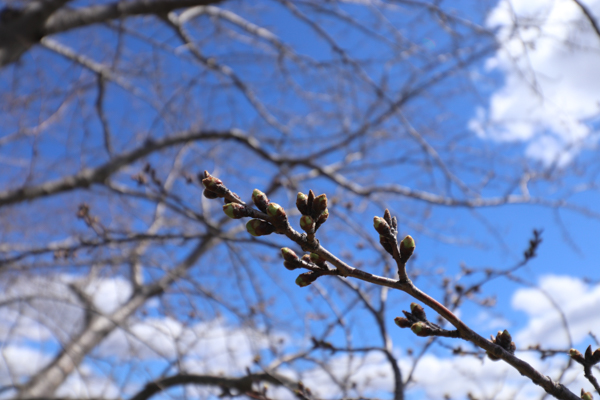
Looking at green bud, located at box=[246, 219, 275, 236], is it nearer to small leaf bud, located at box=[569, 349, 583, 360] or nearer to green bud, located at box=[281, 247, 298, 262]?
green bud, located at box=[281, 247, 298, 262]

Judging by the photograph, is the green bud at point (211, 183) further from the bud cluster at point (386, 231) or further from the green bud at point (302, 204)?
the bud cluster at point (386, 231)

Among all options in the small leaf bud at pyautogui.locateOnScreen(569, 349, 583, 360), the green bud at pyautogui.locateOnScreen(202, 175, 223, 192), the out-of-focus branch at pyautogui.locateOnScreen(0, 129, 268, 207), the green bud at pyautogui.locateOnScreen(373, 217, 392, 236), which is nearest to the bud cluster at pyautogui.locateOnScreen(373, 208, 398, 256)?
the green bud at pyautogui.locateOnScreen(373, 217, 392, 236)

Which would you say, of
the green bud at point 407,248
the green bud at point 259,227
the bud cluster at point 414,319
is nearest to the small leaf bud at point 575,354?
the bud cluster at point 414,319

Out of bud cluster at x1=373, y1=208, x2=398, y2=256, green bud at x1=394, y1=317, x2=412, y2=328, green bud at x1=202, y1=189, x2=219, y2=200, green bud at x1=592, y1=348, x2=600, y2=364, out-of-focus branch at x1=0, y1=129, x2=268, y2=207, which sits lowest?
green bud at x1=592, y1=348, x2=600, y2=364

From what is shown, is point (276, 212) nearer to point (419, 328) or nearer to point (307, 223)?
point (307, 223)

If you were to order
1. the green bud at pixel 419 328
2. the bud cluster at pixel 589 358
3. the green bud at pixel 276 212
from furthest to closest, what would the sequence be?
the bud cluster at pixel 589 358 → the green bud at pixel 419 328 → the green bud at pixel 276 212

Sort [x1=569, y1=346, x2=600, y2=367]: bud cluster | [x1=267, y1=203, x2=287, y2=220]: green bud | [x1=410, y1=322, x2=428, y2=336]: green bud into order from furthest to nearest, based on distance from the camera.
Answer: [x1=569, y1=346, x2=600, y2=367]: bud cluster → [x1=410, y1=322, x2=428, y2=336]: green bud → [x1=267, y1=203, x2=287, y2=220]: green bud

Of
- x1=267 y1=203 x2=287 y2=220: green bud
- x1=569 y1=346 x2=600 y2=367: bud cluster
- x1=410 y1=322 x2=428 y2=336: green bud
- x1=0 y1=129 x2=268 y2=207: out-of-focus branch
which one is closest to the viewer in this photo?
x1=267 y1=203 x2=287 y2=220: green bud

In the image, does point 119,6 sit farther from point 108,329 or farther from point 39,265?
point 108,329

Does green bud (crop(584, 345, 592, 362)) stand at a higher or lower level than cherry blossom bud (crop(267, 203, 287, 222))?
lower
